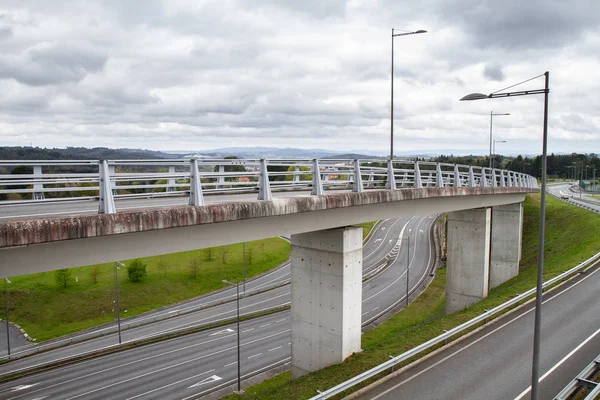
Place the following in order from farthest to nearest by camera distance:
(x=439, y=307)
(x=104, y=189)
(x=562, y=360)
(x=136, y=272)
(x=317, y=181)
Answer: (x=136, y=272) < (x=439, y=307) < (x=562, y=360) < (x=317, y=181) < (x=104, y=189)

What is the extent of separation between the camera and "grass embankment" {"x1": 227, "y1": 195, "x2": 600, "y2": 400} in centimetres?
1588

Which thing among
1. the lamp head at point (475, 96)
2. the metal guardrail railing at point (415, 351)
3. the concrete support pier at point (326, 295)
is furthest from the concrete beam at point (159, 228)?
the lamp head at point (475, 96)

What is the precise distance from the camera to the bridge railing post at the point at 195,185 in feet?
34.1

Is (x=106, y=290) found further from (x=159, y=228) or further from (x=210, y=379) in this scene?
(x=159, y=228)

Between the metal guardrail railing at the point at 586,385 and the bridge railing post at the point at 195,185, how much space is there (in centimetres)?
1093

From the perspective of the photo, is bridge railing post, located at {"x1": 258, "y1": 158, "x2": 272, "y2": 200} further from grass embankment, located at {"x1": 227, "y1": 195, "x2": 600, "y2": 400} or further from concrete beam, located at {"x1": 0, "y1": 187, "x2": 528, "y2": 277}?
grass embankment, located at {"x1": 227, "y1": 195, "x2": 600, "y2": 400}

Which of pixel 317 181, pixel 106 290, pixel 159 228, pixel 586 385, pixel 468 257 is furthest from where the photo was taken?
pixel 106 290

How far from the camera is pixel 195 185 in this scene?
1062cm

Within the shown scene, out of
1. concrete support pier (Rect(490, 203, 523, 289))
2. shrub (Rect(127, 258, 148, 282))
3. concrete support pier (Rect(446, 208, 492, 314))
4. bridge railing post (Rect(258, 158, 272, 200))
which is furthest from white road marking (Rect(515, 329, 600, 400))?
shrub (Rect(127, 258, 148, 282))

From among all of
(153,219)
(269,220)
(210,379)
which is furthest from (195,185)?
(210,379)

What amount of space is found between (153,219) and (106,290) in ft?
147

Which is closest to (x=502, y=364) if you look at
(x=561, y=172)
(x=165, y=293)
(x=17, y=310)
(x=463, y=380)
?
(x=463, y=380)

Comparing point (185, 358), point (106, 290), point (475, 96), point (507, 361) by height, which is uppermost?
point (475, 96)

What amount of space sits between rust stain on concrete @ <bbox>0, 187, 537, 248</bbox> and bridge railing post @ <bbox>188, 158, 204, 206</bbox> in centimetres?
23
